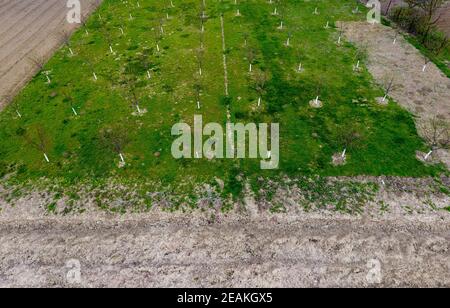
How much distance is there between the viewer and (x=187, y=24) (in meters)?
55.1

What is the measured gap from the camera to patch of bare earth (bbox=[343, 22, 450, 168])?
38.2m

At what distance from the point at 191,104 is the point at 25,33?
35.4 metres

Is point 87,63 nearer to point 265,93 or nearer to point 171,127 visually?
point 171,127

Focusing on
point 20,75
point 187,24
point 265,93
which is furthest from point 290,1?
point 20,75

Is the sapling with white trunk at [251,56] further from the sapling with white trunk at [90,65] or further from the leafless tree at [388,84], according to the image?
the sapling with white trunk at [90,65]

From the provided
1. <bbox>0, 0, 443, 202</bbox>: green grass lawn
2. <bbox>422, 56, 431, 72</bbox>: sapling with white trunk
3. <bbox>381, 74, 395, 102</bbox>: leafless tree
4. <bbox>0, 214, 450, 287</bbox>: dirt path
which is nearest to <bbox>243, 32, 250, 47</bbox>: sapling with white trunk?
<bbox>0, 0, 443, 202</bbox>: green grass lawn

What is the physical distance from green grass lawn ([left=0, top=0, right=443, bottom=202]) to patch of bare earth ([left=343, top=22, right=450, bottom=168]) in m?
2.18

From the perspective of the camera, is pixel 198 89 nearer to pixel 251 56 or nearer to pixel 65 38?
pixel 251 56

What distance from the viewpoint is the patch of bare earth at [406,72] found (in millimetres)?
38219

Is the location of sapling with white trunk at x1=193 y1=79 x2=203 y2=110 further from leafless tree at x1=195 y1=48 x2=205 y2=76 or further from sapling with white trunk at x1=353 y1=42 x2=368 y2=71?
sapling with white trunk at x1=353 y1=42 x2=368 y2=71
